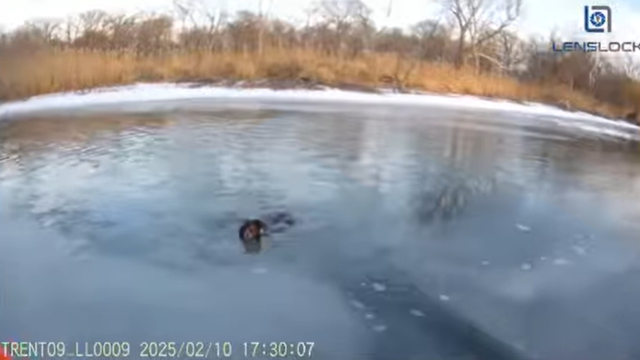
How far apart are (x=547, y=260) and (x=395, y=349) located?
838 millimetres

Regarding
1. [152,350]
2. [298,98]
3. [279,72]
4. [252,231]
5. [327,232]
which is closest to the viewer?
[152,350]

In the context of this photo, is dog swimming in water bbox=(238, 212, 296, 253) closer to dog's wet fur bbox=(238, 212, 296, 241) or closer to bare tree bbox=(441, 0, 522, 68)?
dog's wet fur bbox=(238, 212, 296, 241)

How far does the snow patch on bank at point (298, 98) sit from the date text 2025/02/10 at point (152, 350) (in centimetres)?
108

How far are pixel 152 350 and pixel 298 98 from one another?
56.5 inches

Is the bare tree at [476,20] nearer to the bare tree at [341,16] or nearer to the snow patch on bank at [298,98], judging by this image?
the snow patch on bank at [298,98]

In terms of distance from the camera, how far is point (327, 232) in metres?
2.19

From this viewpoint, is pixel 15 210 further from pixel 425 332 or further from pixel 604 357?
pixel 604 357

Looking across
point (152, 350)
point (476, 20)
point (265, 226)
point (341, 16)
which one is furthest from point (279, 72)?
point (152, 350)

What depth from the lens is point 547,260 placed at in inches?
78.5

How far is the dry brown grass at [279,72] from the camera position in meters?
2.18

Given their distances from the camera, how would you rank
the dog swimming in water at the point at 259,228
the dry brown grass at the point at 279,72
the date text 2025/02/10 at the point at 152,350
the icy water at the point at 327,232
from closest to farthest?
the date text 2025/02/10 at the point at 152,350
the icy water at the point at 327,232
the dog swimming in water at the point at 259,228
the dry brown grass at the point at 279,72

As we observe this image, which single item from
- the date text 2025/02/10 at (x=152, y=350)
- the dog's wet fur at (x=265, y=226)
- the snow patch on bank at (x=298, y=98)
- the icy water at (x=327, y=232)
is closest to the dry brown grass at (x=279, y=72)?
the snow patch on bank at (x=298, y=98)

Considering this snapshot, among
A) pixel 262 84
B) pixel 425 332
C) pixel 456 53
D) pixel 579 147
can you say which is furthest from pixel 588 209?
pixel 262 84

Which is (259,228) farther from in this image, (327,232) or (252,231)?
(327,232)
